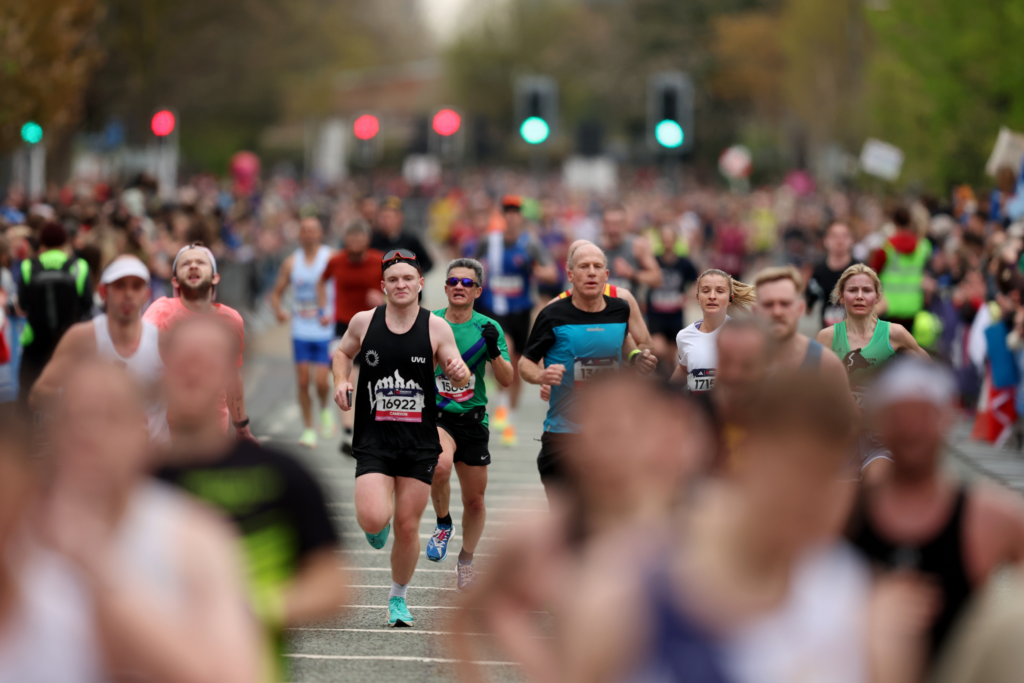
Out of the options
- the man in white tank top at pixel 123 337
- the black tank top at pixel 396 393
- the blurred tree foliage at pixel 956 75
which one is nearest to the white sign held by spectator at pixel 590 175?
the blurred tree foliage at pixel 956 75

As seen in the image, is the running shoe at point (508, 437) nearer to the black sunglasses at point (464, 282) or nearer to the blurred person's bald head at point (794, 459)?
the black sunglasses at point (464, 282)

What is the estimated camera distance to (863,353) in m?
7.65

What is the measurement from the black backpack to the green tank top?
6328mm

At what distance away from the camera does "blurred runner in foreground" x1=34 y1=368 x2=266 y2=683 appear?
247 centimetres

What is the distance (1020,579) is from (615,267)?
36.1 ft

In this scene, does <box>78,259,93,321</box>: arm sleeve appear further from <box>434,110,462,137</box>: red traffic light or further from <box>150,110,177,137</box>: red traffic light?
<box>150,110,177,137</box>: red traffic light

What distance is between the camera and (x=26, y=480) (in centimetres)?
258

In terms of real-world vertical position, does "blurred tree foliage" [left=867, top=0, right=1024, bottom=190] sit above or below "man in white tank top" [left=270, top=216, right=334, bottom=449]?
above

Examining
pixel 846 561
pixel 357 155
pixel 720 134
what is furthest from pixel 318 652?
pixel 357 155

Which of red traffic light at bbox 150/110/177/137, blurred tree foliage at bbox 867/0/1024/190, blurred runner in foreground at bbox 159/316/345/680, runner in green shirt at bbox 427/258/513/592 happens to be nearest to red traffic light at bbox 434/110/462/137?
red traffic light at bbox 150/110/177/137

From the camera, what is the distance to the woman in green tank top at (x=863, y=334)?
7621mm

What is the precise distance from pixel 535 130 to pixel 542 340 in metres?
8.58

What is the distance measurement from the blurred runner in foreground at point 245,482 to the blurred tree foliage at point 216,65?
37.3 meters

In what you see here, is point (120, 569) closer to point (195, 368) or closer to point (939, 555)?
point (195, 368)
